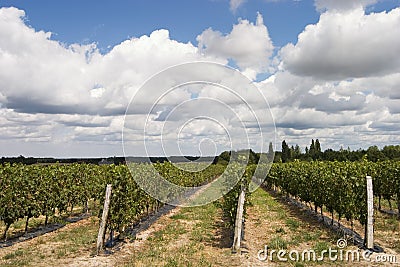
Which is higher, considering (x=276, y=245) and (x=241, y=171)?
(x=241, y=171)

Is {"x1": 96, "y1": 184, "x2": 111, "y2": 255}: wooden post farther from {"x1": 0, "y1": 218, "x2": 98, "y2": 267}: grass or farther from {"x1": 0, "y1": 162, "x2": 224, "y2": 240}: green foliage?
{"x1": 0, "y1": 162, "x2": 224, "y2": 240}: green foliage

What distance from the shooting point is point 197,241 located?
11.1 meters

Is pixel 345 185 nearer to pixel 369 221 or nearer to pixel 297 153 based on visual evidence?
pixel 369 221

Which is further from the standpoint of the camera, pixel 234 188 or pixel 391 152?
pixel 391 152

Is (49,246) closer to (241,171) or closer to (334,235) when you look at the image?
(241,171)

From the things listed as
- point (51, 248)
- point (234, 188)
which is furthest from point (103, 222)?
point (234, 188)

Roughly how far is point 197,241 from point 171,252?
158cm

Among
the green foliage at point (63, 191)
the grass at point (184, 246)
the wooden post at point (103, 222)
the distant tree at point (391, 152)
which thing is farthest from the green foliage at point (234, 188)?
the distant tree at point (391, 152)

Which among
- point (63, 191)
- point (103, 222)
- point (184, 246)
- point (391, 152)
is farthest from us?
point (391, 152)

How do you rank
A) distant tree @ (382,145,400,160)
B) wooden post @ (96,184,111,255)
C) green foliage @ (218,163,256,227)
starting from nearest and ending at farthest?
wooden post @ (96,184,111,255) < green foliage @ (218,163,256,227) < distant tree @ (382,145,400,160)

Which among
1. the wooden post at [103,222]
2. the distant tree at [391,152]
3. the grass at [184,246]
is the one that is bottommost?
the grass at [184,246]

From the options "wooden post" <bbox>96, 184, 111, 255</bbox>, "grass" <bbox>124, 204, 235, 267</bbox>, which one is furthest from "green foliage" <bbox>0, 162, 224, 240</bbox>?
"grass" <bbox>124, 204, 235, 267</bbox>

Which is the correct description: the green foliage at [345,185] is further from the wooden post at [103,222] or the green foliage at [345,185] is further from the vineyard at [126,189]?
the wooden post at [103,222]

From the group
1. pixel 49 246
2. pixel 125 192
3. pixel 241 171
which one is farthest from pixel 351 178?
pixel 49 246
